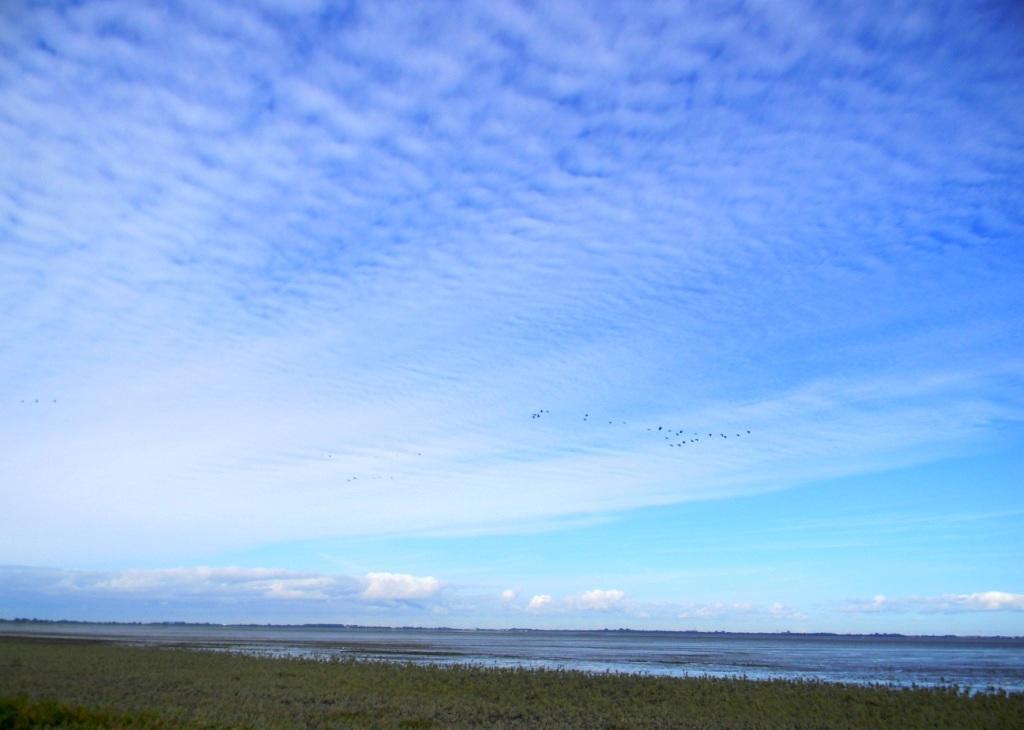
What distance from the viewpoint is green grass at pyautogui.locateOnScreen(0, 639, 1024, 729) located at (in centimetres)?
2261

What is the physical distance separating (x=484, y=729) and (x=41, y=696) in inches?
597

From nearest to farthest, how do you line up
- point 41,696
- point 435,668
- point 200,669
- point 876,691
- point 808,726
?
point 808,726 < point 41,696 < point 876,691 < point 200,669 < point 435,668

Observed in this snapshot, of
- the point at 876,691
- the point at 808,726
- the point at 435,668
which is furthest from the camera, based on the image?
the point at 435,668

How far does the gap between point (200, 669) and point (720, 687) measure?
84.4 ft

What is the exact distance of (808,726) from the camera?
78.4 feet

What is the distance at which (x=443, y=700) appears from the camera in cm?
2903

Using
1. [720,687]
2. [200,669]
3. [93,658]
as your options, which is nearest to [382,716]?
[720,687]

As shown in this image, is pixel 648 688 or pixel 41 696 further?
pixel 648 688

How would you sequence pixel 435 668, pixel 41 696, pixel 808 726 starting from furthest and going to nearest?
pixel 435 668
pixel 41 696
pixel 808 726

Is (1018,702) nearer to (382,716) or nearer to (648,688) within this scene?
(648,688)

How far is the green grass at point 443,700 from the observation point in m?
22.6

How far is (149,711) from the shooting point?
2144 centimetres

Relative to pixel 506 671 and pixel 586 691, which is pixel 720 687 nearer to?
pixel 586 691

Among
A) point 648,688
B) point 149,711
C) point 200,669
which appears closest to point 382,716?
point 149,711
